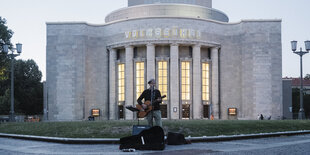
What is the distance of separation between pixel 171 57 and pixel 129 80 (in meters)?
6.42

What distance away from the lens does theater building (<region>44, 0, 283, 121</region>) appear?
54.2 m

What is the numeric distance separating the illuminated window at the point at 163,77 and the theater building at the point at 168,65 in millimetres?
134

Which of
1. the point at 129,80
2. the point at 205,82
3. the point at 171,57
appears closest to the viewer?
the point at 171,57

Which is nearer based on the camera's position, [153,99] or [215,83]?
[153,99]

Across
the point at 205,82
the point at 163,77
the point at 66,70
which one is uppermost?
the point at 66,70

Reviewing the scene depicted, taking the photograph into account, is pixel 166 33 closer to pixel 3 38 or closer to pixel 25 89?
pixel 3 38

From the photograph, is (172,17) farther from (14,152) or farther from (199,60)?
(14,152)

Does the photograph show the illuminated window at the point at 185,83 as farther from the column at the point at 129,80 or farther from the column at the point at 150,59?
the column at the point at 129,80

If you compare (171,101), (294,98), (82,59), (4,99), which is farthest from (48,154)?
(294,98)

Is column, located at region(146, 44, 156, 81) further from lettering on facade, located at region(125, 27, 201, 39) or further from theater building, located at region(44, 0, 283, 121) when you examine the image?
lettering on facade, located at region(125, 27, 201, 39)

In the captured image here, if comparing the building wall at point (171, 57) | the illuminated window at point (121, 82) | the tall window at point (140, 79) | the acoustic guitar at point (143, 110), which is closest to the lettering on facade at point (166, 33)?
the building wall at point (171, 57)

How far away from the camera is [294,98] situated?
94.2 meters

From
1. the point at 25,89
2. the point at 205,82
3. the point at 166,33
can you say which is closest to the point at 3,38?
the point at 166,33

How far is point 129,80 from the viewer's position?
54.2 metres
